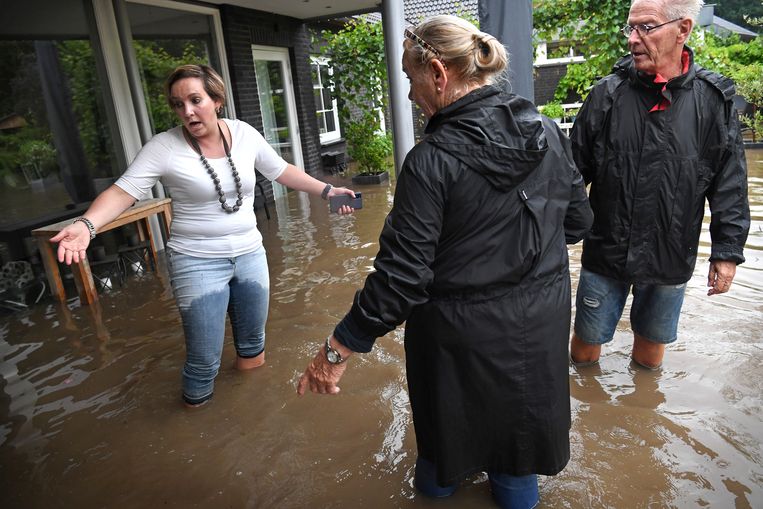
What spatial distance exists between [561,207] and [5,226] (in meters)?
5.13

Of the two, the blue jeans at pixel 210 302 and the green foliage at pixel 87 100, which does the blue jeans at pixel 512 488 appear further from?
the green foliage at pixel 87 100

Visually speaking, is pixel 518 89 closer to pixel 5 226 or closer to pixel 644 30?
pixel 644 30

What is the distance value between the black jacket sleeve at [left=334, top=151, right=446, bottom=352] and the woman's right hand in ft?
4.38

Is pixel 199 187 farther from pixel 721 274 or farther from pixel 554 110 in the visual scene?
pixel 554 110

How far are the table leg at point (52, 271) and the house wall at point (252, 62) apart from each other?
3.75 m

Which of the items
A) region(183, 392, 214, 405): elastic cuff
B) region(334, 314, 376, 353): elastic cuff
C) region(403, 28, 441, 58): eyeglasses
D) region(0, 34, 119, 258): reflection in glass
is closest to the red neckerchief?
region(403, 28, 441, 58): eyeglasses

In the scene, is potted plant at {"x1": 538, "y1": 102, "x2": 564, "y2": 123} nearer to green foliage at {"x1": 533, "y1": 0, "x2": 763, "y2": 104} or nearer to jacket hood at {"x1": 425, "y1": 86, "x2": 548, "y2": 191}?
green foliage at {"x1": 533, "y1": 0, "x2": 763, "y2": 104}

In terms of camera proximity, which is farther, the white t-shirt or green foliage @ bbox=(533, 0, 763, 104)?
green foliage @ bbox=(533, 0, 763, 104)

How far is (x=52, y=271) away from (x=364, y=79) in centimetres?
690

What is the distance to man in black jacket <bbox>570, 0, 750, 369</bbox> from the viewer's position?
2473mm

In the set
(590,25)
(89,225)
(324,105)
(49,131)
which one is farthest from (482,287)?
(324,105)

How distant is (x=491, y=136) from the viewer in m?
1.59

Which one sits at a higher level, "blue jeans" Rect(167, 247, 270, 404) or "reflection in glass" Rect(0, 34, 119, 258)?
"reflection in glass" Rect(0, 34, 119, 258)

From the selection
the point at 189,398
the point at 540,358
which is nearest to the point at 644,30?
the point at 540,358
